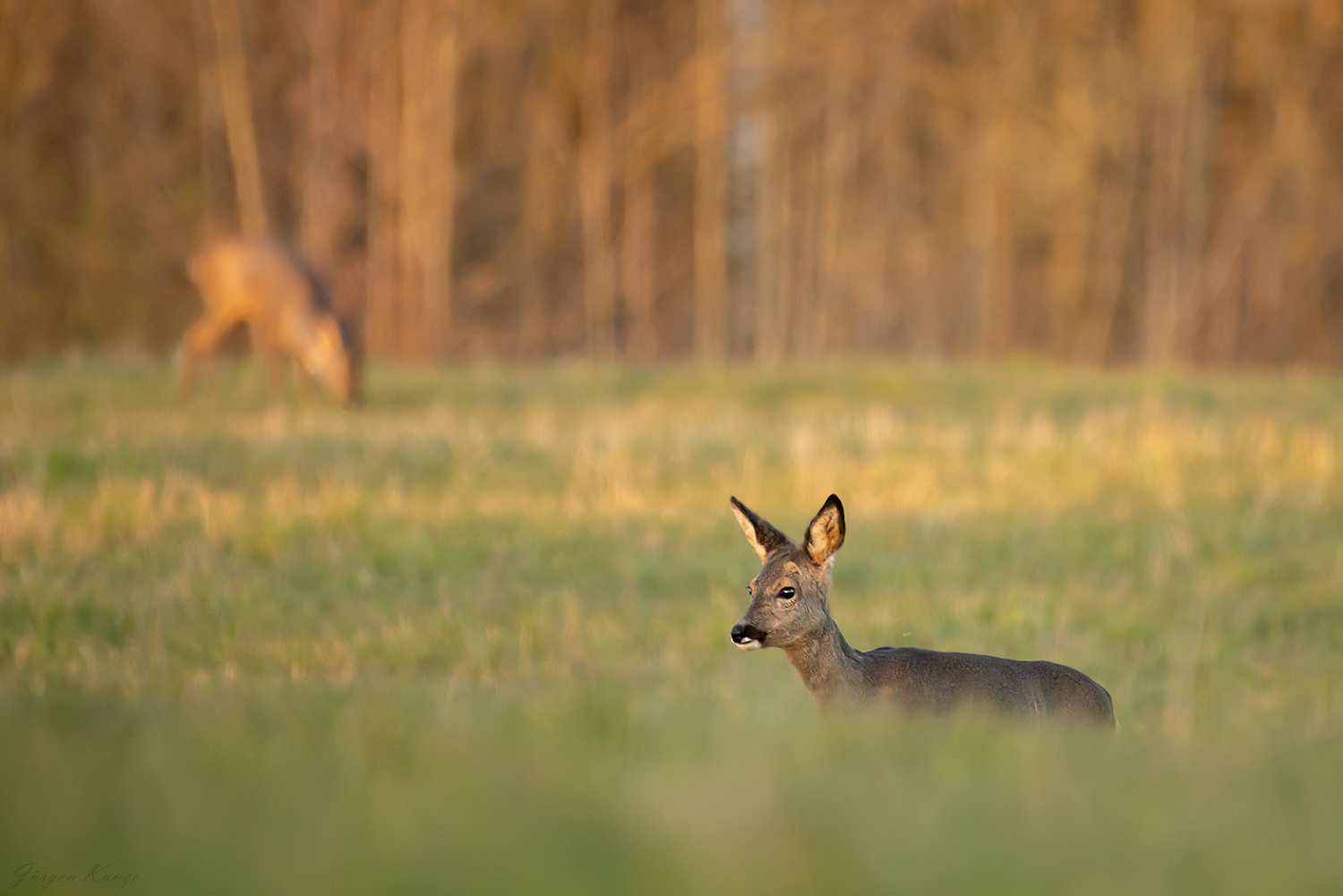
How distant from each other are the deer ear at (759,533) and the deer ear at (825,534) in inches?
6.4

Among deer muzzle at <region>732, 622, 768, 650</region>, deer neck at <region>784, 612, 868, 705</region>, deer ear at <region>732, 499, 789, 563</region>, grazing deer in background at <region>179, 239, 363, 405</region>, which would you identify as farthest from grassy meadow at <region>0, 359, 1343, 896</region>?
grazing deer in background at <region>179, 239, 363, 405</region>

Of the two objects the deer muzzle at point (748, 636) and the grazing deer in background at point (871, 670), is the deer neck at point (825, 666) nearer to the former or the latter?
the grazing deer in background at point (871, 670)

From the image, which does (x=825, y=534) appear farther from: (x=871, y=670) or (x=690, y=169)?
(x=690, y=169)

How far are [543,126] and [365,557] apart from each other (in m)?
22.4

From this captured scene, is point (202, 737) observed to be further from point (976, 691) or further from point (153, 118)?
point (153, 118)

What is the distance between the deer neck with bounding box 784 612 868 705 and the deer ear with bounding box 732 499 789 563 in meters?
0.32

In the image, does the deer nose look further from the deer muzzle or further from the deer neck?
the deer neck

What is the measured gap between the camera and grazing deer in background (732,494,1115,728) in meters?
4.69

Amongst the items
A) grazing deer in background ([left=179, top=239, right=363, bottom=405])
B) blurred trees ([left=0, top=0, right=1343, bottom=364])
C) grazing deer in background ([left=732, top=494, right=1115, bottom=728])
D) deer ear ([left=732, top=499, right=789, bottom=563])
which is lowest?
grazing deer in background ([left=732, top=494, right=1115, bottom=728])

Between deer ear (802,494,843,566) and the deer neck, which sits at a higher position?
deer ear (802,494,843,566)

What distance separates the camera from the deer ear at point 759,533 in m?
4.86

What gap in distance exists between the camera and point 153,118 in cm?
2898

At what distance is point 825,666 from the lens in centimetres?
476

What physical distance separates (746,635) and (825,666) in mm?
405
